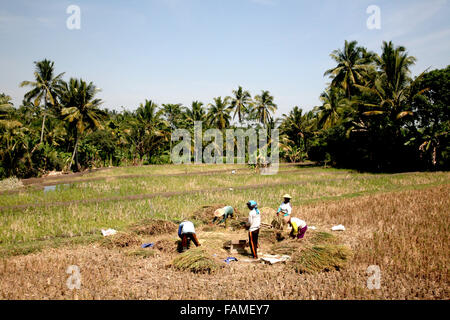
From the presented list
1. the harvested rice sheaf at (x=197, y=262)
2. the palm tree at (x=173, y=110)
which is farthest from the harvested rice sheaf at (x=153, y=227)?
the palm tree at (x=173, y=110)

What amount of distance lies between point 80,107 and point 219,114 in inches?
634

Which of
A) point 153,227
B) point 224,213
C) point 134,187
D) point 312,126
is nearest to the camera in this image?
point 153,227

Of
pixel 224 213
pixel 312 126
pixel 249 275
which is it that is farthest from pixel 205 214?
pixel 312 126

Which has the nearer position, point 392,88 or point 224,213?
point 224,213

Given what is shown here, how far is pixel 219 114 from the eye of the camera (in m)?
35.8

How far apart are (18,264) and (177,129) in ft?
94.9

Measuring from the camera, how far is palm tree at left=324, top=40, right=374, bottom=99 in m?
29.4

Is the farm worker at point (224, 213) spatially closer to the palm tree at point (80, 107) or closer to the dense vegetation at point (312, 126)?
the dense vegetation at point (312, 126)

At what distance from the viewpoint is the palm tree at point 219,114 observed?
117ft

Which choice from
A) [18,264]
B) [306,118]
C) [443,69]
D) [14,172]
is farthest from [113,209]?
[306,118]

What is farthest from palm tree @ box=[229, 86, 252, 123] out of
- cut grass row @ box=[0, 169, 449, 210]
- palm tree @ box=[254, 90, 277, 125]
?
cut grass row @ box=[0, 169, 449, 210]

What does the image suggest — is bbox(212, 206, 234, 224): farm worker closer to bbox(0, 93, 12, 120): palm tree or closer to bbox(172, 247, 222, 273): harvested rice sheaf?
bbox(172, 247, 222, 273): harvested rice sheaf

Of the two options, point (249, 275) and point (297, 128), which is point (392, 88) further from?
point (249, 275)

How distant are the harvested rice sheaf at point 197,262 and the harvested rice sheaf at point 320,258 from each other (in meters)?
1.49
